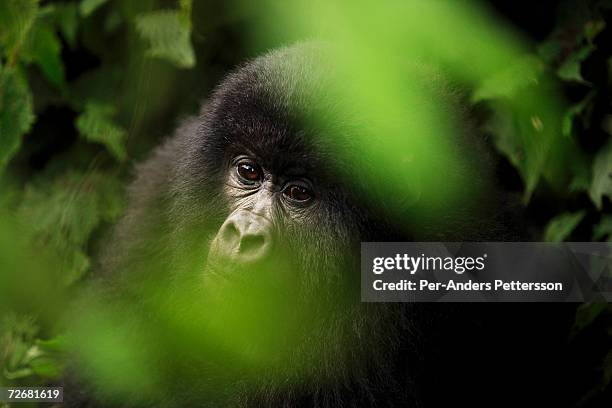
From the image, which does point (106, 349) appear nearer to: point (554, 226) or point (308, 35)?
point (308, 35)

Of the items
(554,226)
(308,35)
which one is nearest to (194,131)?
(308,35)

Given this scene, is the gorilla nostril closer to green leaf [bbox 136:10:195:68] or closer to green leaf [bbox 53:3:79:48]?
green leaf [bbox 136:10:195:68]

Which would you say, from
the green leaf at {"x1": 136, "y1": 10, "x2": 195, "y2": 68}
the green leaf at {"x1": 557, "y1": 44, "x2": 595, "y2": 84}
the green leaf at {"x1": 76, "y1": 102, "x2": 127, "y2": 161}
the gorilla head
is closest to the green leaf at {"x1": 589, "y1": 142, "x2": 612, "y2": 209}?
the green leaf at {"x1": 557, "y1": 44, "x2": 595, "y2": 84}

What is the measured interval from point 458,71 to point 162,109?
155 cm

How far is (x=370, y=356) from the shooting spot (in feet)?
8.87

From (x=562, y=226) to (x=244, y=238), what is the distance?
1.40 meters

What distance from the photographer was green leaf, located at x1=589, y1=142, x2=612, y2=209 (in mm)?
3018

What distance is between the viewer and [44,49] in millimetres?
3385

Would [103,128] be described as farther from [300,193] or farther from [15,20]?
[300,193]

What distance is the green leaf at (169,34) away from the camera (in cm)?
326

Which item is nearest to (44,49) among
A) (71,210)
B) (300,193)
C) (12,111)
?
(12,111)

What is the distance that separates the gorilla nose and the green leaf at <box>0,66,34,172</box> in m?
0.89

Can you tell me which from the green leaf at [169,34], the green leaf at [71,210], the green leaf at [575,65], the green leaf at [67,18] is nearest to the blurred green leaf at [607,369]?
the green leaf at [575,65]

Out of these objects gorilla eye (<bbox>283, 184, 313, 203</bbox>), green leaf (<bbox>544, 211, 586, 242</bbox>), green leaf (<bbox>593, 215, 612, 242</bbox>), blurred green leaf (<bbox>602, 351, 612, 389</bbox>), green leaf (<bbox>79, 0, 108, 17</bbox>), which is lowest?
blurred green leaf (<bbox>602, 351, 612, 389</bbox>)
